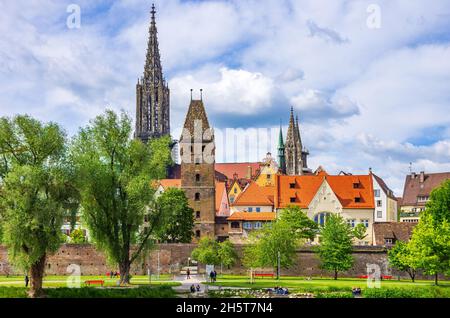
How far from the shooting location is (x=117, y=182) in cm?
5972

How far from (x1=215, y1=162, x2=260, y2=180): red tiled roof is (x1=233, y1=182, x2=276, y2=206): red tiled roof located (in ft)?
202

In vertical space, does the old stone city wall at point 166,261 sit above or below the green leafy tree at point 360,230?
below

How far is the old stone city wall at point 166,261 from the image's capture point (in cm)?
7975

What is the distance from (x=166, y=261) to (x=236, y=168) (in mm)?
82850

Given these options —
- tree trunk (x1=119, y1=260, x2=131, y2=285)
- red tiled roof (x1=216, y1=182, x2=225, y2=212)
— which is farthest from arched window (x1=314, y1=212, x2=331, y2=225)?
tree trunk (x1=119, y1=260, x2=131, y2=285)

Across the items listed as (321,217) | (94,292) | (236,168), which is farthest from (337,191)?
(236,168)

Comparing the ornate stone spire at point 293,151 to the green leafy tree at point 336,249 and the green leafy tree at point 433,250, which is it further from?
the green leafy tree at point 433,250

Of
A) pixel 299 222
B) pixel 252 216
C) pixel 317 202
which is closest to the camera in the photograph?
pixel 299 222

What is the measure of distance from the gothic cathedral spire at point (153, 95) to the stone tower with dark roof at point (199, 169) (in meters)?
71.2

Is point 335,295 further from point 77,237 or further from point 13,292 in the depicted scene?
point 77,237

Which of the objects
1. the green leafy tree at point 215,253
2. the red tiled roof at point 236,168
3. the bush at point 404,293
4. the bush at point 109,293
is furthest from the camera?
the red tiled roof at point 236,168

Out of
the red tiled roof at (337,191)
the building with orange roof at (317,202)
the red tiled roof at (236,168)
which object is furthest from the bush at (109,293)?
the red tiled roof at (236,168)

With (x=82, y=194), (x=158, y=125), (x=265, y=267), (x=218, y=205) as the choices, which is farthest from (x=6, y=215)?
(x=158, y=125)

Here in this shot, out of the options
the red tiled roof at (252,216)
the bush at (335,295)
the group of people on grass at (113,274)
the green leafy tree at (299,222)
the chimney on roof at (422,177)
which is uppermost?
the chimney on roof at (422,177)
